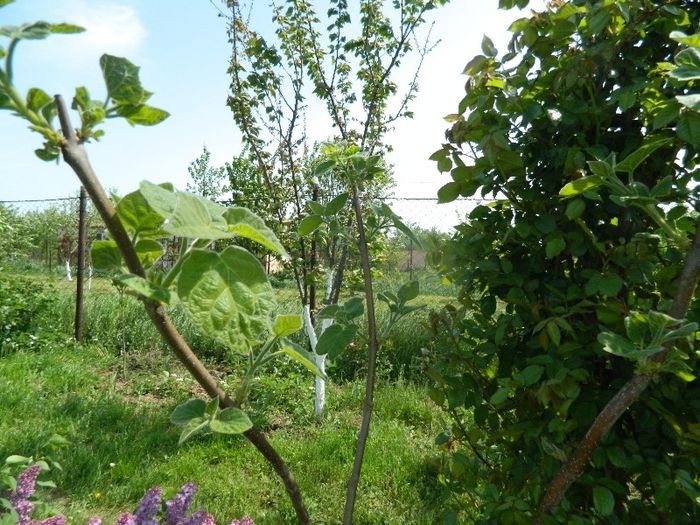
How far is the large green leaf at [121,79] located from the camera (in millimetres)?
444

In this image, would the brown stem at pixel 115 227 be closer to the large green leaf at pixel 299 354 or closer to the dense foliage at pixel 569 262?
the large green leaf at pixel 299 354

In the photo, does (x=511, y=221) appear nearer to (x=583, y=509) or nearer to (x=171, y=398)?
(x=583, y=509)

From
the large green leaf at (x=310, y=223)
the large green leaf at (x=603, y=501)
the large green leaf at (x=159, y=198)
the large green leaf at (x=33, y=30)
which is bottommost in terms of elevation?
the large green leaf at (x=603, y=501)

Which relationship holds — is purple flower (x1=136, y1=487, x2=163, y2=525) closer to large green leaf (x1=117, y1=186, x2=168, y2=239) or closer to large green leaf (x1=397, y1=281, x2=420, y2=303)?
large green leaf (x1=397, y1=281, x2=420, y2=303)

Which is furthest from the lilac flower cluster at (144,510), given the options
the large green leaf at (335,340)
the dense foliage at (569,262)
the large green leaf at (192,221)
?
the large green leaf at (192,221)

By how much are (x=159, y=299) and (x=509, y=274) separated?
1118 millimetres

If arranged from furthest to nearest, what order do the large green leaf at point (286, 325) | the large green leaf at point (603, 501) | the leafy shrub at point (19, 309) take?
the leafy shrub at point (19, 309)
the large green leaf at point (603, 501)
the large green leaf at point (286, 325)

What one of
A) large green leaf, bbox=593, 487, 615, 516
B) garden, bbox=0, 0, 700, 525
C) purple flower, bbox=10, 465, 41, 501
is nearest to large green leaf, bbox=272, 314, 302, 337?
garden, bbox=0, 0, 700, 525

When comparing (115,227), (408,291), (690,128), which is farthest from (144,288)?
(690,128)

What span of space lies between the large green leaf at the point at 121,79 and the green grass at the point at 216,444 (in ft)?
6.52

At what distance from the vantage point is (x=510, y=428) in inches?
53.8

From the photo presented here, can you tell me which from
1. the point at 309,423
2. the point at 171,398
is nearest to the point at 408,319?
the point at 309,423

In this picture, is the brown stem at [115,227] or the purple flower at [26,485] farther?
the purple flower at [26,485]

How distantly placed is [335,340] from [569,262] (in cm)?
86
